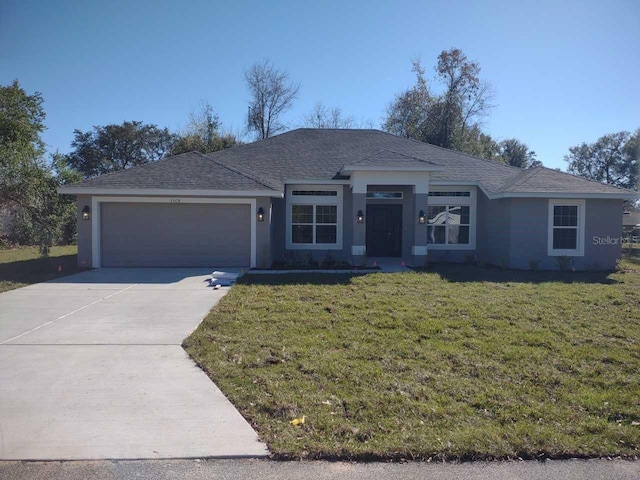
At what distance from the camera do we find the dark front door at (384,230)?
17844 mm

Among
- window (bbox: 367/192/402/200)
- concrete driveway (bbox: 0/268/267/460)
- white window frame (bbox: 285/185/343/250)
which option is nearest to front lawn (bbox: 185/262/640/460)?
concrete driveway (bbox: 0/268/267/460)

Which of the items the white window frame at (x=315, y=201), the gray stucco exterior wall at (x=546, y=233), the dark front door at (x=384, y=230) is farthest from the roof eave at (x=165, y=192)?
the gray stucco exterior wall at (x=546, y=233)

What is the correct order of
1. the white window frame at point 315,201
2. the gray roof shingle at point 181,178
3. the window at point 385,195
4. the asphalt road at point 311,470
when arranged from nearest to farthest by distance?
the asphalt road at point 311,470, the gray roof shingle at point 181,178, the white window frame at point 315,201, the window at point 385,195

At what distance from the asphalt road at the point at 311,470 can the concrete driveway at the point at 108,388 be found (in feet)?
0.42

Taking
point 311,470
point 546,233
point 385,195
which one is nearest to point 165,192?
point 385,195

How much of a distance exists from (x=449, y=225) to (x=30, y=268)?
13.8 m

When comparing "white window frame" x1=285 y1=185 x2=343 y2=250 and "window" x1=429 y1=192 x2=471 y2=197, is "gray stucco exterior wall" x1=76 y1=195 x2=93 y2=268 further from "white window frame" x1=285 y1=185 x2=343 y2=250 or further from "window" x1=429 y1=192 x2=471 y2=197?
"window" x1=429 y1=192 x2=471 y2=197

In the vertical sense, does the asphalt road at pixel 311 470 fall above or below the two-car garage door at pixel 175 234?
below

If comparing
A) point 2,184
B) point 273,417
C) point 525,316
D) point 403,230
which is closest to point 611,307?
point 525,316

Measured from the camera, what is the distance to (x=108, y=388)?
5.20 meters

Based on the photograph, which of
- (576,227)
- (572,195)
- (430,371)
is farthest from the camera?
(576,227)

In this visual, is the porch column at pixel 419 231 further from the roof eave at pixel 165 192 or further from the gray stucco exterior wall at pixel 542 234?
the roof eave at pixel 165 192

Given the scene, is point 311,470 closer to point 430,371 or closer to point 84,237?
point 430,371

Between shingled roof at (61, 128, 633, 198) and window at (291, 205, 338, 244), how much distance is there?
1110 millimetres
